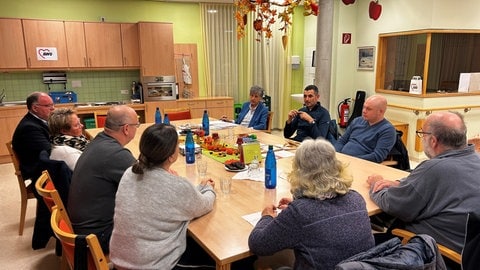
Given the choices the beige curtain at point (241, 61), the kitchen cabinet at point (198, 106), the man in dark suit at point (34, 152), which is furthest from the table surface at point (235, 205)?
the beige curtain at point (241, 61)

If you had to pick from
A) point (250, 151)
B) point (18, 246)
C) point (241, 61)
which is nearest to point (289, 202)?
point (250, 151)

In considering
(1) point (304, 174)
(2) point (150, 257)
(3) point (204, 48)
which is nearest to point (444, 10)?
(3) point (204, 48)

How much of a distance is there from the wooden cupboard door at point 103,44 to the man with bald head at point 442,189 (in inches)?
211

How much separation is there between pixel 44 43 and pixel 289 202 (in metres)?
5.38

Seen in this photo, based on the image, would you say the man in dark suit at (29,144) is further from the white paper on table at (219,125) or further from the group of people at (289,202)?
the white paper on table at (219,125)

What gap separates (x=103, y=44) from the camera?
19.9ft

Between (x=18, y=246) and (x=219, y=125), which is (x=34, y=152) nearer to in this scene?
(x=18, y=246)

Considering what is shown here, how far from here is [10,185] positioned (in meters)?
4.60

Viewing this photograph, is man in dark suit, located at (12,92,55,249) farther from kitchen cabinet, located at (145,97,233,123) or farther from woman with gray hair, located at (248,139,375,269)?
kitchen cabinet, located at (145,97,233,123)

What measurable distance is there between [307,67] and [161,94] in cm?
309

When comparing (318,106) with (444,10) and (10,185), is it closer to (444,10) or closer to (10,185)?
(444,10)

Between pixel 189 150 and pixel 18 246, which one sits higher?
pixel 189 150

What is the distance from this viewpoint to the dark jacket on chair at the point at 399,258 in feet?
3.81

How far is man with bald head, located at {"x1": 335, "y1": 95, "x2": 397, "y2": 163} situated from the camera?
3.15m
